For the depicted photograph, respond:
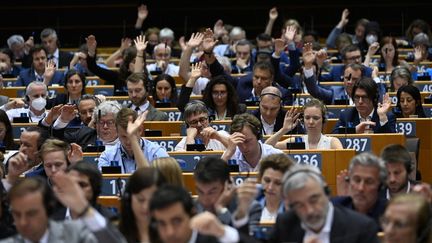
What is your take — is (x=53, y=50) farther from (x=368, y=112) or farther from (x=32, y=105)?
(x=368, y=112)

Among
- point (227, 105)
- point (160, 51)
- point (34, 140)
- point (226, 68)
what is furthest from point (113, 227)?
point (160, 51)

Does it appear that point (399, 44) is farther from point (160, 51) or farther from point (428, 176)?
point (428, 176)

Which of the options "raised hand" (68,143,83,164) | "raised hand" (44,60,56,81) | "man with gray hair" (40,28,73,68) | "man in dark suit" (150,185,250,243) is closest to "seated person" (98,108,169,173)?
"raised hand" (68,143,83,164)

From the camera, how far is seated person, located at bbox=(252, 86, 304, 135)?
507 inches

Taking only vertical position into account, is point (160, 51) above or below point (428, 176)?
above

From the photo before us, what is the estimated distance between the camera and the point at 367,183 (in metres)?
8.34

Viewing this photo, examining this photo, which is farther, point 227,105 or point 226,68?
point 226,68

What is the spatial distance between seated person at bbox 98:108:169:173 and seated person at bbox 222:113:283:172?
0.63 m

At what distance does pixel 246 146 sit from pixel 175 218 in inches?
147

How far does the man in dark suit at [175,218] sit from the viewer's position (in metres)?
7.19

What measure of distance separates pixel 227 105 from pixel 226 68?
8.63 feet

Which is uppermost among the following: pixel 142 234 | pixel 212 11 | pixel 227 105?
pixel 212 11

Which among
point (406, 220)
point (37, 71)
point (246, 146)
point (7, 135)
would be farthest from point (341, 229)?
point (37, 71)

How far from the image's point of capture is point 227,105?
542 inches
